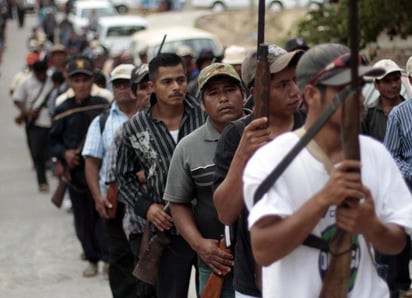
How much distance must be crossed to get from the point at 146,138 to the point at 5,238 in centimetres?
609

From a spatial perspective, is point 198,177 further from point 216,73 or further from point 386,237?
point 386,237

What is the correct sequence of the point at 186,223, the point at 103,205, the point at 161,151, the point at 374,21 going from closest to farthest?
the point at 186,223 < the point at 161,151 < the point at 103,205 < the point at 374,21

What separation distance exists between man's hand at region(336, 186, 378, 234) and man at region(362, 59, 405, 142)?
460cm

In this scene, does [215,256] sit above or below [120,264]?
above

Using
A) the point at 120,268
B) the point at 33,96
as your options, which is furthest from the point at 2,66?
the point at 120,268

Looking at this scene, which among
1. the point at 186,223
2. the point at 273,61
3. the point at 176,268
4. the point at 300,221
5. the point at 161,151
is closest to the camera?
the point at 300,221

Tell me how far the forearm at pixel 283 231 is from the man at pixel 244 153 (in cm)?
83

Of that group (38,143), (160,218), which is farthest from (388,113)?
(38,143)

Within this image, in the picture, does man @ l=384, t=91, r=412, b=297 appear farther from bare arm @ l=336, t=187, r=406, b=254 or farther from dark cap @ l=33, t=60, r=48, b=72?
dark cap @ l=33, t=60, r=48, b=72

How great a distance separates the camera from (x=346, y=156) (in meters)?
3.46

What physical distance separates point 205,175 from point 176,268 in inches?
36.2

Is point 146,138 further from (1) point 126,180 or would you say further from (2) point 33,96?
(2) point 33,96

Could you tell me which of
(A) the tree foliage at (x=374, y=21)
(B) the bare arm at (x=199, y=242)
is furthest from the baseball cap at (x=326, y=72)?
(A) the tree foliage at (x=374, y=21)

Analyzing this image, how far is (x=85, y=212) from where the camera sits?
405 inches
